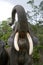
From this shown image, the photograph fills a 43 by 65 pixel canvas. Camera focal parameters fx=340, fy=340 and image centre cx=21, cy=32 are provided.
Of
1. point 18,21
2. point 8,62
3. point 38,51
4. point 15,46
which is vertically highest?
point 18,21

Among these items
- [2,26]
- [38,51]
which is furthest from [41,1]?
[38,51]

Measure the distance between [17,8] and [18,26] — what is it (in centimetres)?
24

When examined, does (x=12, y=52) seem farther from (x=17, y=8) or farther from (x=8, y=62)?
(x=17, y=8)

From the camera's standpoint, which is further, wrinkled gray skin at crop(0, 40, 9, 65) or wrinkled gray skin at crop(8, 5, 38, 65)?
wrinkled gray skin at crop(0, 40, 9, 65)

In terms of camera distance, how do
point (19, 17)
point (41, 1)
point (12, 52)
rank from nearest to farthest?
point (19, 17) → point (12, 52) → point (41, 1)

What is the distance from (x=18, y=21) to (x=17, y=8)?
18 centimetres

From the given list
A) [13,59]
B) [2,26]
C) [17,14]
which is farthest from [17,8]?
[2,26]

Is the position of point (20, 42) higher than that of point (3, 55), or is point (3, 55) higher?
point (20, 42)

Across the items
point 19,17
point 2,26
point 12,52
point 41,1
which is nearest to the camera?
point 19,17

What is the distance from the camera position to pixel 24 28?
177 inches

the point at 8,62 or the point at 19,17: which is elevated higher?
the point at 19,17

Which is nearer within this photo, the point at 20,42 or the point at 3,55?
the point at 20,42

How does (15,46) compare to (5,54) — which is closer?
(15,46)

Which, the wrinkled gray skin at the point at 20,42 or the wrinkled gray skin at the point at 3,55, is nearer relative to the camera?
the wrinkled gray skin at the point at 20,42
